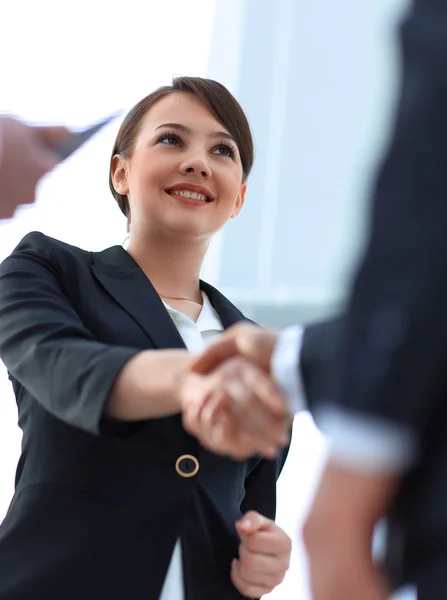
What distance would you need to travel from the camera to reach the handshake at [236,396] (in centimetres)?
100

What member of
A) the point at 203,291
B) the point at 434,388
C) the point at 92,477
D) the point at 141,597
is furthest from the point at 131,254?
the point at 434,388

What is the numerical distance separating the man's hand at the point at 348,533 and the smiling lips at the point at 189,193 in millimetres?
962

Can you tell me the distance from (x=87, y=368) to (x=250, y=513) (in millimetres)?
350

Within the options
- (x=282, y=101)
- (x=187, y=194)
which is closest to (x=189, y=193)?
(x=187, y=194)

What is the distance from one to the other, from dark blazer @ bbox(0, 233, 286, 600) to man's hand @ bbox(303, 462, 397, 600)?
1.74ft

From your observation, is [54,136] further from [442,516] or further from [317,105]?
[317,105]

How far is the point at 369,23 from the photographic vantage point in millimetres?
3771

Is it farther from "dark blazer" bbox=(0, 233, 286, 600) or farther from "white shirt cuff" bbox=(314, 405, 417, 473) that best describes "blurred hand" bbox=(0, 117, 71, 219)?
"white shirt cuff" bbox=(314, 405, 417, 473)

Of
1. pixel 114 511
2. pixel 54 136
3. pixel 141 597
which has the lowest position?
pixel 141 597

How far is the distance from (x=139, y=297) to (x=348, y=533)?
86 cm

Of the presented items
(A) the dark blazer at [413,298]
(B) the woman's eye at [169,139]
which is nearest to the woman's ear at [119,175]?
(B) the woman's eye at [169,139]

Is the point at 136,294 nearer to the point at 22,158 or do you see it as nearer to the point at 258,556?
the point at 22,158

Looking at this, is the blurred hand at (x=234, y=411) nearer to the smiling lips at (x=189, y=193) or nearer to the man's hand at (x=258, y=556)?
the man's hand at (x=258, y=556)

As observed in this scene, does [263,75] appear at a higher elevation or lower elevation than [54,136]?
higher
